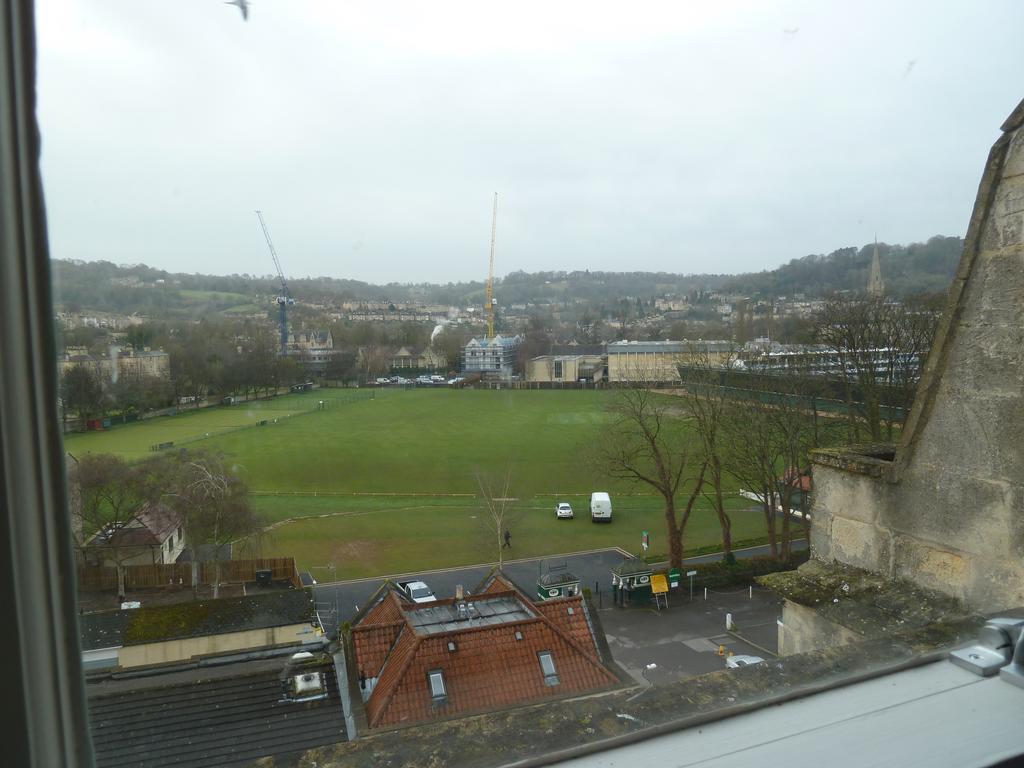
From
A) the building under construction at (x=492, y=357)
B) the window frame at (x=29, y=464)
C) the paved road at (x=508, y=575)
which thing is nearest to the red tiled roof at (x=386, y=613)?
the paved road at (x=508, y=575)

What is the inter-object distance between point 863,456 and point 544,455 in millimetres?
16210

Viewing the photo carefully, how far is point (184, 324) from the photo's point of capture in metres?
2.13

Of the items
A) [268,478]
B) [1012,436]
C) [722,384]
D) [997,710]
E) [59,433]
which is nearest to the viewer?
[59,433]

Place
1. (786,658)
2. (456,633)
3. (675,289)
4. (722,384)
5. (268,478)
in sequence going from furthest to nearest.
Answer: (675,289) → (722,384) → (268,478) → (456,633) → (786,658)

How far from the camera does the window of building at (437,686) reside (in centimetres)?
395

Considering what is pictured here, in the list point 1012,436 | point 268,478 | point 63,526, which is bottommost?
point 268,478

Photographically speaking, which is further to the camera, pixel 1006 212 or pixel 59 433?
pixel 1006 212

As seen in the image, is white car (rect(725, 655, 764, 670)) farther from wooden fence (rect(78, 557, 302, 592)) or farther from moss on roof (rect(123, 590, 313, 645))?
moss on roof (rect(123, 590, 313, 645))

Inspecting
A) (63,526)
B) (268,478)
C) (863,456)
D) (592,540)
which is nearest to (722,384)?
(592,540)

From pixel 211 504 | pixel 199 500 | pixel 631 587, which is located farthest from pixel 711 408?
pixel 199 500

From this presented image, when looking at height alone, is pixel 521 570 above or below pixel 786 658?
below

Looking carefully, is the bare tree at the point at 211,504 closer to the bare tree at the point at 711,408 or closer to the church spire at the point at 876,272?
the church spire at the point at 876,272

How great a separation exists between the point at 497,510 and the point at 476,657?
31.0ft

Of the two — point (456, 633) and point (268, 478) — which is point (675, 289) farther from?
→ point (456, 633)
